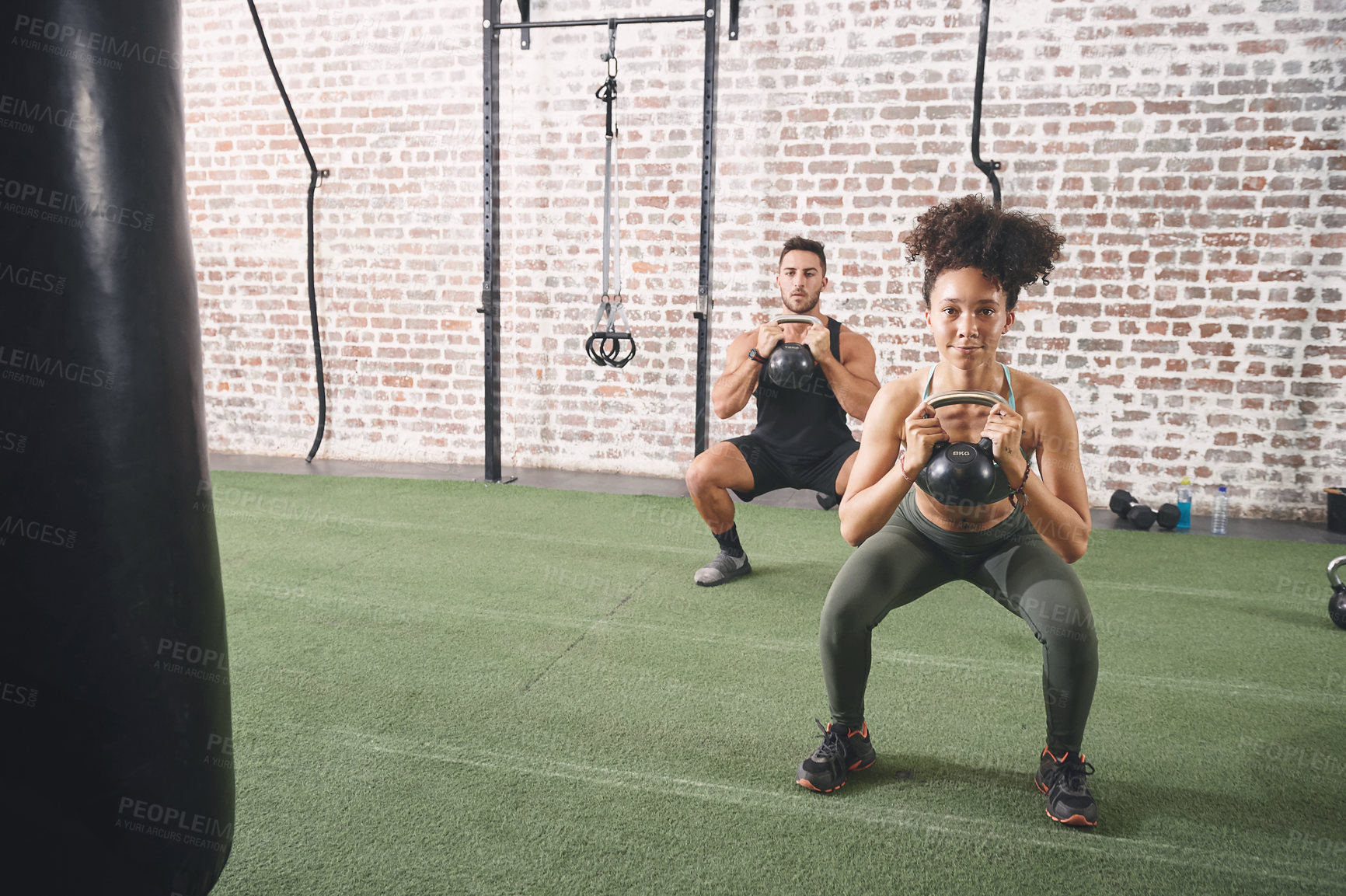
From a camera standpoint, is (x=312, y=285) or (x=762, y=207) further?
(x=312, y=285)

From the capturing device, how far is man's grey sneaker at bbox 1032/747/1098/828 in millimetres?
1845

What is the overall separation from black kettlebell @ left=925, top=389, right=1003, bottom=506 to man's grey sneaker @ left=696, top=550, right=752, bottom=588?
5.93 feet

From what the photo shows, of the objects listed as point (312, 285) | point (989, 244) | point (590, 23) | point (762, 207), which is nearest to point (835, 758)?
point (989, 244)

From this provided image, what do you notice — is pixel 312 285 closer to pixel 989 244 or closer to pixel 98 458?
pixel 989 244

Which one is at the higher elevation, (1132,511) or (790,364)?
(790,364)

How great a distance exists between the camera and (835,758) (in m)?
2.00

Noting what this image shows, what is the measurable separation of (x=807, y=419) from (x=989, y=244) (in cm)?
163

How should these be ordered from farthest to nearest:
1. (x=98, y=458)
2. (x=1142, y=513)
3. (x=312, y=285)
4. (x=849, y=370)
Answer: (x=312, y=285)
(x=1142, y=513)
(x=849, y=370)
(x=98, y=458)

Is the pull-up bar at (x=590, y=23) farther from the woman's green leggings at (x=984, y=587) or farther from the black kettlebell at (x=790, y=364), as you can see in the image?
the woman's green leggings at (x=984, y=587)

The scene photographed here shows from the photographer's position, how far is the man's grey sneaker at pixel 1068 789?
1845 millimetres

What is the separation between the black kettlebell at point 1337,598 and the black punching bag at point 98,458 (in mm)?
3446

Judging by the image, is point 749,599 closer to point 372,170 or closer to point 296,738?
point 296,738

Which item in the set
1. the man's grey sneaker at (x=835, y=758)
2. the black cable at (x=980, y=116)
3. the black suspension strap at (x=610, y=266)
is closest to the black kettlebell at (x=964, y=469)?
the man's grey sneaker at (x=835, y=758)

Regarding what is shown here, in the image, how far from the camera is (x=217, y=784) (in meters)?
1.26
